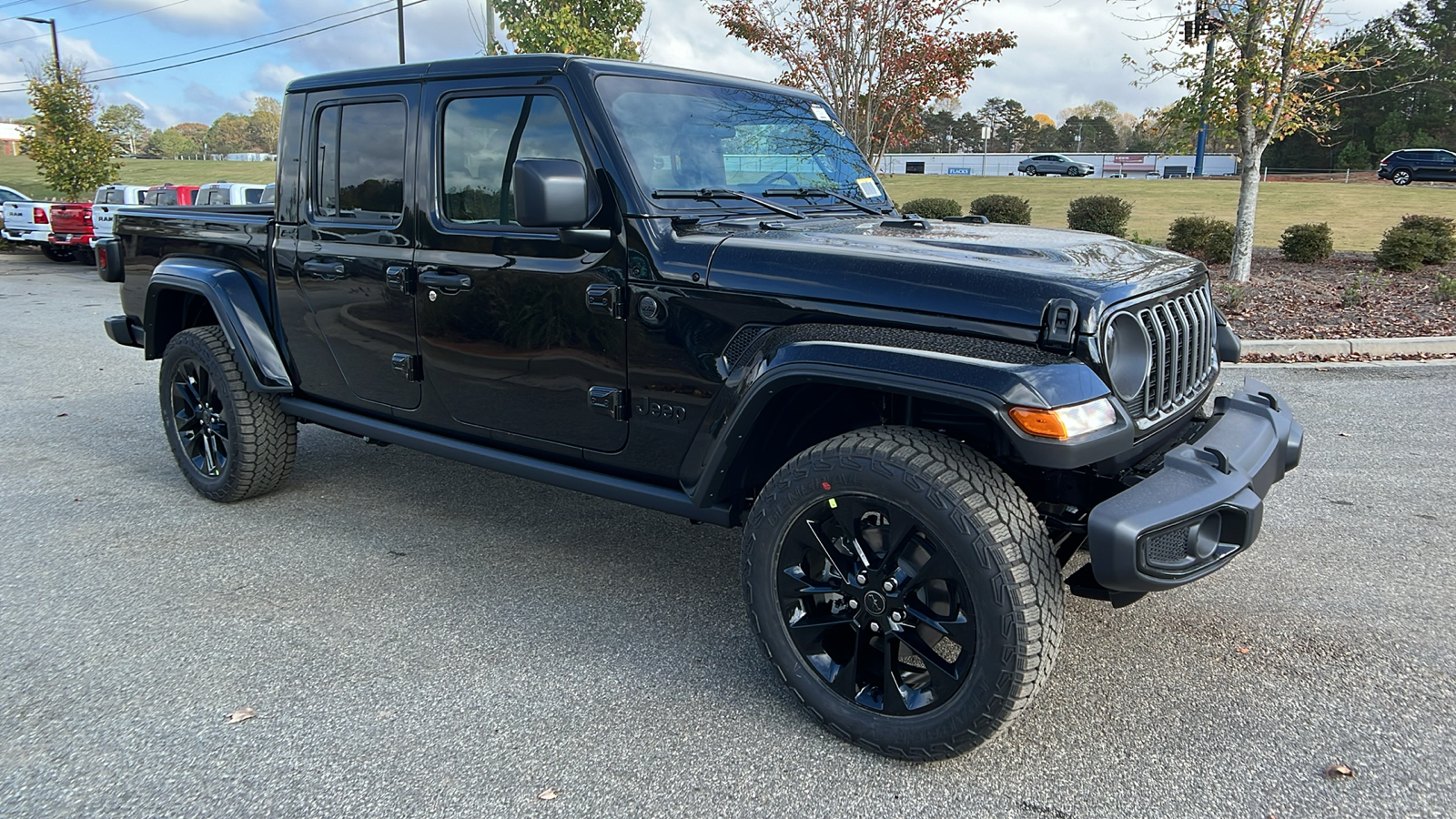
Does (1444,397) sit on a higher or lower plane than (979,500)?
lower

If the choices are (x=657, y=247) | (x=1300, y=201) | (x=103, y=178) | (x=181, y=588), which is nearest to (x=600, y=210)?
(x=657, y=247)

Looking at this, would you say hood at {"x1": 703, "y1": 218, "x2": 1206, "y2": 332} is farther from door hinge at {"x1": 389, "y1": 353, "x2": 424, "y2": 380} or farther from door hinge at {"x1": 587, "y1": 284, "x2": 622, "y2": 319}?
door hinge at {"x1": 389, "y1": 353, "x2": 424, "y2": 380}

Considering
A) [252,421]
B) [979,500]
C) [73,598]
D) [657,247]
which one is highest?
[657,247]

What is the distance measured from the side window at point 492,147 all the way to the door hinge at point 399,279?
289mm

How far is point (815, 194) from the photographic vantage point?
3717 mm

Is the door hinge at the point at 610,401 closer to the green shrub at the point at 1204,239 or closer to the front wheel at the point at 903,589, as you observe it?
the front wheel at the point at 903,589

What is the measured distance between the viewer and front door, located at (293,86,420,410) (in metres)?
3.72

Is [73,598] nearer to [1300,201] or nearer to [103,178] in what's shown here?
[103,178]

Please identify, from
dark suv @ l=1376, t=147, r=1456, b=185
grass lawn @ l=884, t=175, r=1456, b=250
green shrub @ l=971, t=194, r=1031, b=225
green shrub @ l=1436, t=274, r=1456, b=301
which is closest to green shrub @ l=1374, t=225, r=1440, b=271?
green shrub @ l=1436, t=274, r=1456, b=301

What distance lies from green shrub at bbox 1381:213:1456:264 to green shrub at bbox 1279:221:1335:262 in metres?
0.99

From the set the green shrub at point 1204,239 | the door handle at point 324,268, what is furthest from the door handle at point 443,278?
the green shrub at point 1204,239

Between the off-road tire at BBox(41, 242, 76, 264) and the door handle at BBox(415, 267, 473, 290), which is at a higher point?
the door handle at BBox(415, 267, 473, 290)

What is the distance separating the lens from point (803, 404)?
285cm

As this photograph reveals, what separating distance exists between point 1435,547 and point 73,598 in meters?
5.40
